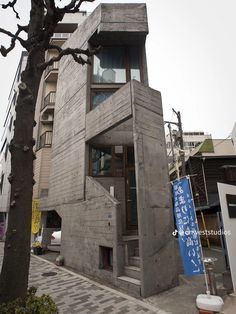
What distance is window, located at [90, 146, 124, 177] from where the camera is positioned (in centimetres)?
1011

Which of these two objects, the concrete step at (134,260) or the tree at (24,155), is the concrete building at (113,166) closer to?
the concrete step at (134,260)

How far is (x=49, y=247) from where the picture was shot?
44.7ft

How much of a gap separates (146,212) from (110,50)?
8900 millimetres

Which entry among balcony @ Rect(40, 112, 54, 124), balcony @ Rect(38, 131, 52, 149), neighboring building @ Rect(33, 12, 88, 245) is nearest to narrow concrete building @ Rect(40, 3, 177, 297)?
neighboring building @ Rect(33, 12, 88, 245)

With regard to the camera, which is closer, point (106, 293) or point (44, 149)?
point (106, 293)

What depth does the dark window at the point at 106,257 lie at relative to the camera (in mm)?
7693

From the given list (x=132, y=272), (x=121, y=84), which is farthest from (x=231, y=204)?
(x=121, y=84)

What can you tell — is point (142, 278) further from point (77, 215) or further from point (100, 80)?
point (100, 80)

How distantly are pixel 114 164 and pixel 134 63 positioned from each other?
5317 millimetres

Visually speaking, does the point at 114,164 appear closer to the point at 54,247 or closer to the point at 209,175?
the point at 54,247

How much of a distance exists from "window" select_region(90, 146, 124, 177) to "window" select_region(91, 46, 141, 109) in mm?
2250

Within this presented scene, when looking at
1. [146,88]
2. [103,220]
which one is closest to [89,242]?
[103,220]

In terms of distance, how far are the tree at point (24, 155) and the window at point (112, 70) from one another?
6893mm

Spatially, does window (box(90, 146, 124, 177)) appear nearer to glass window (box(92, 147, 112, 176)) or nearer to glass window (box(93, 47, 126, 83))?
glass window (box(92, 147, 112, 176))
